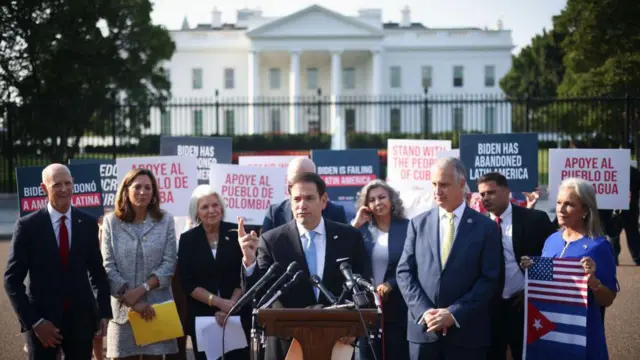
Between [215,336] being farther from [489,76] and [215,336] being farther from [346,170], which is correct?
[489,76]

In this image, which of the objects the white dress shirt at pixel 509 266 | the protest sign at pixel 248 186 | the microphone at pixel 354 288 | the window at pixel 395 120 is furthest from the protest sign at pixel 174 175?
the window at pixel 395 120

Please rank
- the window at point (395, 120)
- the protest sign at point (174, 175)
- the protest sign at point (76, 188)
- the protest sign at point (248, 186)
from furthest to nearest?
the window at point (395, 120)
the protest sign at point (174, 175)
the protest sign at point (76, 188)
the protest sign at point (248, 186)

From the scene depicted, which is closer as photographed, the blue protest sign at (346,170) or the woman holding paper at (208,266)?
the woman holding paper at (208,266)

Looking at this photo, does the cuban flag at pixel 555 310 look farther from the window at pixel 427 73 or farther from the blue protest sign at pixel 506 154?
the window at pixel 427 73

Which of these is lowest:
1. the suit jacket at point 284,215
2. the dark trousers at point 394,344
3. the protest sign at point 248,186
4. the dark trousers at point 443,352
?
the dark trousers at point 394,344

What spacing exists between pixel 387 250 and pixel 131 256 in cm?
190

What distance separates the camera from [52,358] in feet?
18.5

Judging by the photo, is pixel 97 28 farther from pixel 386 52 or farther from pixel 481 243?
pixel 386 52

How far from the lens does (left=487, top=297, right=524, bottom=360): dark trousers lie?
6.31 m

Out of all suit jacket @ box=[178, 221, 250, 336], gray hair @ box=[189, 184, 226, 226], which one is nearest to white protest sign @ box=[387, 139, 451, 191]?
gray hair @ box=[189, 184, 226, 226]

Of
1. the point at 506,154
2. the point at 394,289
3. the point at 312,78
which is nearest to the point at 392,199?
the point at 394,289

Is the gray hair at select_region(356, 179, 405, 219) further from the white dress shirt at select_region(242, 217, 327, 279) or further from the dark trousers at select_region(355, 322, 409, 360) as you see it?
the white dress shirt at select_region(242, 217, 327, 279)

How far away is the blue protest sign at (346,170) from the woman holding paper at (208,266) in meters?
4.17

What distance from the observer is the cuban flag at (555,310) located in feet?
17.6
